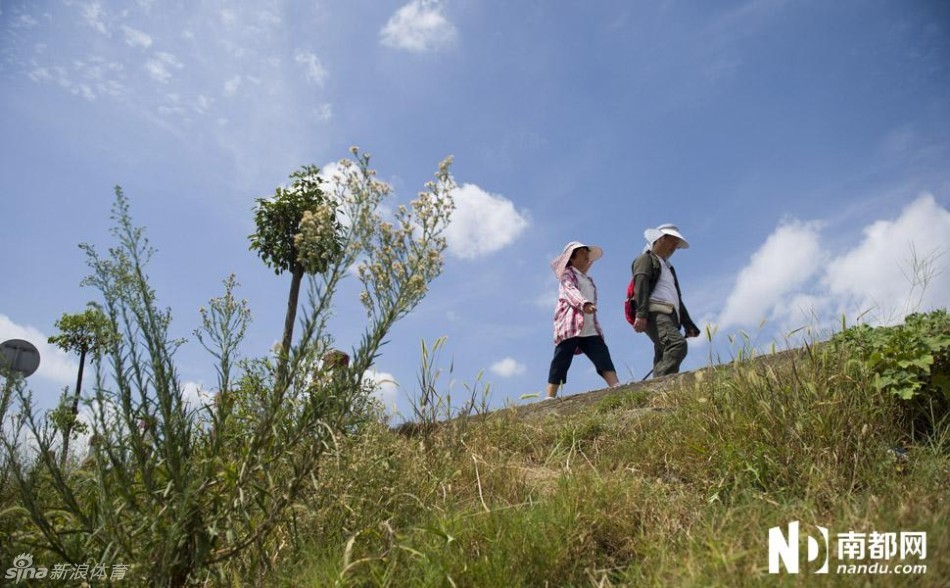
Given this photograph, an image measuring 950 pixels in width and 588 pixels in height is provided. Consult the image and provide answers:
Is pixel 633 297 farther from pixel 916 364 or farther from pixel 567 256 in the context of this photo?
pixel 916 364

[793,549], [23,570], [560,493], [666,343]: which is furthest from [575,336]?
[23,570]

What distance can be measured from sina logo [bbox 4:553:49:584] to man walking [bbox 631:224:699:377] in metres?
6.03

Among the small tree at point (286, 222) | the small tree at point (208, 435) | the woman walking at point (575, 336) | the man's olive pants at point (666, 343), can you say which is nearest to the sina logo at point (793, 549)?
the small tree at point (208, 435)

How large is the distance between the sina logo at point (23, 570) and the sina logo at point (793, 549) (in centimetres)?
280

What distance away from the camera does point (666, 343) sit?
24.2 ft

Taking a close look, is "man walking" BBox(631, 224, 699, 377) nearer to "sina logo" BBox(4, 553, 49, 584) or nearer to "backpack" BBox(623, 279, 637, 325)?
"backpack" BBox(623, 279, 637, 325)

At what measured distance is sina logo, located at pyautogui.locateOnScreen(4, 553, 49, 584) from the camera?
2541 mm

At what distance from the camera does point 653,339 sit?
767 centimetres

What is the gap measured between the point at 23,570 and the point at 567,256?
6463 millimetres

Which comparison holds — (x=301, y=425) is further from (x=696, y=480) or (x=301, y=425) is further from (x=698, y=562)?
(x=696, y=480)

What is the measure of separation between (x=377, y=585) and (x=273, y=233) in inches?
501

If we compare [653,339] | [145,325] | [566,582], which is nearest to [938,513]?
[566,582]

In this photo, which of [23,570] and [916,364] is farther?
[916,364]

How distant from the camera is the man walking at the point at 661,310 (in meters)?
7.29
